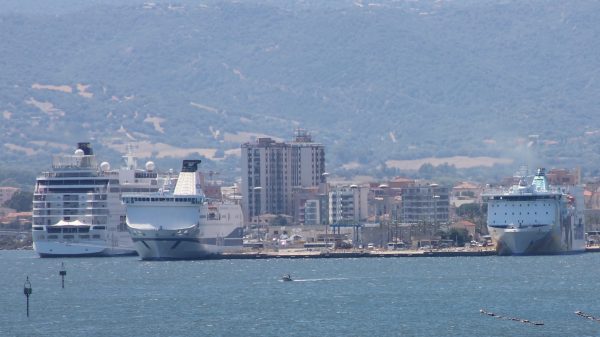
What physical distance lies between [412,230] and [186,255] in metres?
33.9

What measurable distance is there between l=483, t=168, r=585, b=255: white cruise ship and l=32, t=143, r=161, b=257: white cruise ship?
2795cm

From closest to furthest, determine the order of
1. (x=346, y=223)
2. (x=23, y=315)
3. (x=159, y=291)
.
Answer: (x=23, y=315)
(x=159, y=291)
(x=346, y=223)

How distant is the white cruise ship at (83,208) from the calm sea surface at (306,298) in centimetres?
1146

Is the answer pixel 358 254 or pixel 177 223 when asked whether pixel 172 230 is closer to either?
pixel 177 223

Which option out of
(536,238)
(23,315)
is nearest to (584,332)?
(23,315)

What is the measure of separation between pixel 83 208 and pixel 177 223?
16625 mm

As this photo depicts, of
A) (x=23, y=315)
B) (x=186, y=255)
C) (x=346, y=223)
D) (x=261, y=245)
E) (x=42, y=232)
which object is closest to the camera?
(x=23, y=315)

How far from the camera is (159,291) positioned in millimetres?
113125

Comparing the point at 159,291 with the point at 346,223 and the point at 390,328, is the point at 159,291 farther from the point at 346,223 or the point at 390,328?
the point at 346,223

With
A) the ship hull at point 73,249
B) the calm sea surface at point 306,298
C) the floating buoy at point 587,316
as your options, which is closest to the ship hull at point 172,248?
the calm sea surface at point 306,298

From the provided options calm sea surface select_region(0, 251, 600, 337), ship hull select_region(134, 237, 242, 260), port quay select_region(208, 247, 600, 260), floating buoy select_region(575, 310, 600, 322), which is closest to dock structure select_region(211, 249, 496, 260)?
port quay select_region(208, 247, 600, 260)

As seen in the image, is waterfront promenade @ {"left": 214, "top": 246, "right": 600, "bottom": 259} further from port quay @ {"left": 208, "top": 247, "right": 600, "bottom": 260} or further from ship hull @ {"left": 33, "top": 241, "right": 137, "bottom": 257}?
ship hull @ {"left": 33, "top": 241, "right": 137, "bottom": 257}

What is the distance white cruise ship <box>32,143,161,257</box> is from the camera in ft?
531

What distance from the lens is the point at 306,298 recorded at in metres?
107
